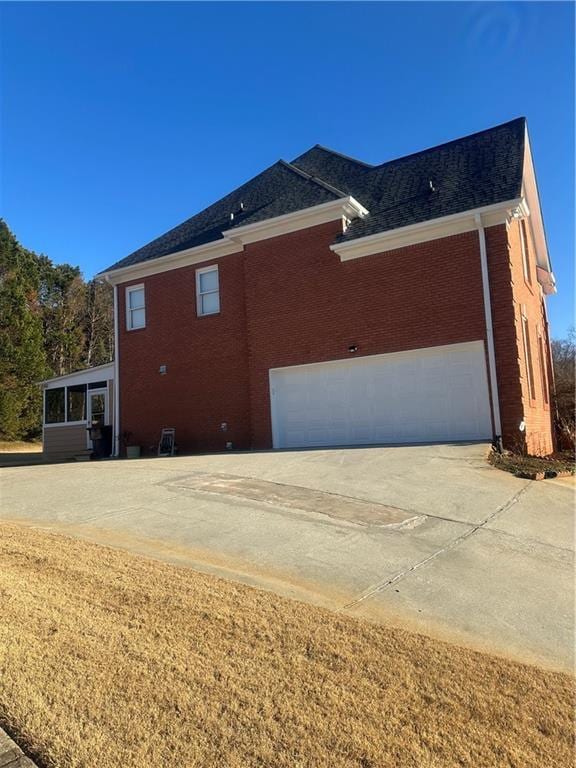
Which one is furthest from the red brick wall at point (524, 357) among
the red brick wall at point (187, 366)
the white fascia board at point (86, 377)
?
the white fascia board at point (86, 377)

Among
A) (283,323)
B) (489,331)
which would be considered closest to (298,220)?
(283,323)

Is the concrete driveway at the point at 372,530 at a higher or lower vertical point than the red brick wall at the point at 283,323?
lower

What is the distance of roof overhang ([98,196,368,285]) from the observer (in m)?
15.3

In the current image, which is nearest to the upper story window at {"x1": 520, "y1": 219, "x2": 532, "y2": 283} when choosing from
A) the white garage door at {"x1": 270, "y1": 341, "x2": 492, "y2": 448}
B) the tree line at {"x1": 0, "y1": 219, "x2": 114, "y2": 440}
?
the white garage door at {"x1": 270, "y1": 341, "x2": 492, "y2": 448}

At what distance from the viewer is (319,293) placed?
15.5 meters

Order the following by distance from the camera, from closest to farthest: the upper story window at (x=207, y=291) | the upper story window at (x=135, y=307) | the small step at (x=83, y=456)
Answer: the upper story window at (x=207, y=291), the upper story window at (x=135, y=307), the small step at (x=83, y=456)

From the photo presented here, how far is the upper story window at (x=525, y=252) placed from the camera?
16.3 metres

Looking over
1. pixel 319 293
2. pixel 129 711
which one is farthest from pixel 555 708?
pixel 319 293

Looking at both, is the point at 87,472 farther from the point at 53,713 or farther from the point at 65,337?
the point at 65,337

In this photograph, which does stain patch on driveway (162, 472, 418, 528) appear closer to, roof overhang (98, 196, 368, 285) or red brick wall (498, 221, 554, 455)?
red brick wall (498, 221, 554, 455)

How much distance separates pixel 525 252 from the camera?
17.0 m

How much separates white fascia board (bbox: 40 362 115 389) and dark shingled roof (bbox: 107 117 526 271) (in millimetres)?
3668

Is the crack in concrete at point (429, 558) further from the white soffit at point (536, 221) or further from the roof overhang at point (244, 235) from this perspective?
the white soffit at point (536, 221)

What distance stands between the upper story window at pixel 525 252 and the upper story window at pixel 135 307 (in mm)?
11955
